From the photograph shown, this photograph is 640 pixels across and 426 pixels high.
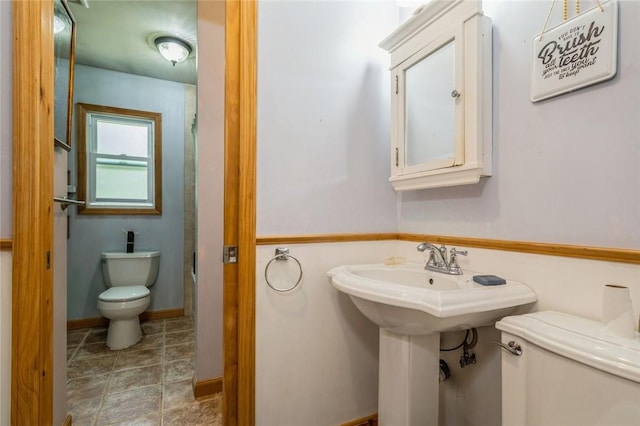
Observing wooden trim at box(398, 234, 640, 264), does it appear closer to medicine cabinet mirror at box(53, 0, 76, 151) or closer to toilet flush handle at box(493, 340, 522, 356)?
toilet flush handle at box(493, 340, 522, 356)

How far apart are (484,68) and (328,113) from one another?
0.64 metres

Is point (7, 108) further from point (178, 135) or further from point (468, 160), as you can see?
point (178, 135)

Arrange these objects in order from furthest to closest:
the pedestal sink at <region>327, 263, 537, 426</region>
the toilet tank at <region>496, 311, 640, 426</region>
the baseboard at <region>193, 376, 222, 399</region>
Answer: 1. the baseboard at <region>193, 376, 222, 399</region>
2. the pedestal sink at <region>327, 263, 537, 426</region>
3. the toilet tank at <region>496, 311, 640, 426</region>

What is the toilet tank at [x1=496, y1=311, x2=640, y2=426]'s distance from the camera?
0.59 meters

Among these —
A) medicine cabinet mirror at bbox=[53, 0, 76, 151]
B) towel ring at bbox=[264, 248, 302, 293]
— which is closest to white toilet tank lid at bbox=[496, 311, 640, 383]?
towel ring at bbox=[264, 248, 302, 293]

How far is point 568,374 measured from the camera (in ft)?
2.19

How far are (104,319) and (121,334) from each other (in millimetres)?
661

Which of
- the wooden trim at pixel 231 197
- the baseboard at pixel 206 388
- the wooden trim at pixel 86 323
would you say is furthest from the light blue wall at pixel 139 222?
the wooden trim at pixel 231 197

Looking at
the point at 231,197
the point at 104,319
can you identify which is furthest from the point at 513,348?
the point at 104,319

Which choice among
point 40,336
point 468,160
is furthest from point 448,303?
point 40,336

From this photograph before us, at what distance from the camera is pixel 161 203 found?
2.94m

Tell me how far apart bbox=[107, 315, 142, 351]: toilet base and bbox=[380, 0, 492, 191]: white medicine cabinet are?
7.69 ft

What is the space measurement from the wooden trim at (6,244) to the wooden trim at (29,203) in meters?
0.01

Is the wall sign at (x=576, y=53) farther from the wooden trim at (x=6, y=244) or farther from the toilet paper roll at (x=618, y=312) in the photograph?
the wooden trim at (x=6, y=244)
